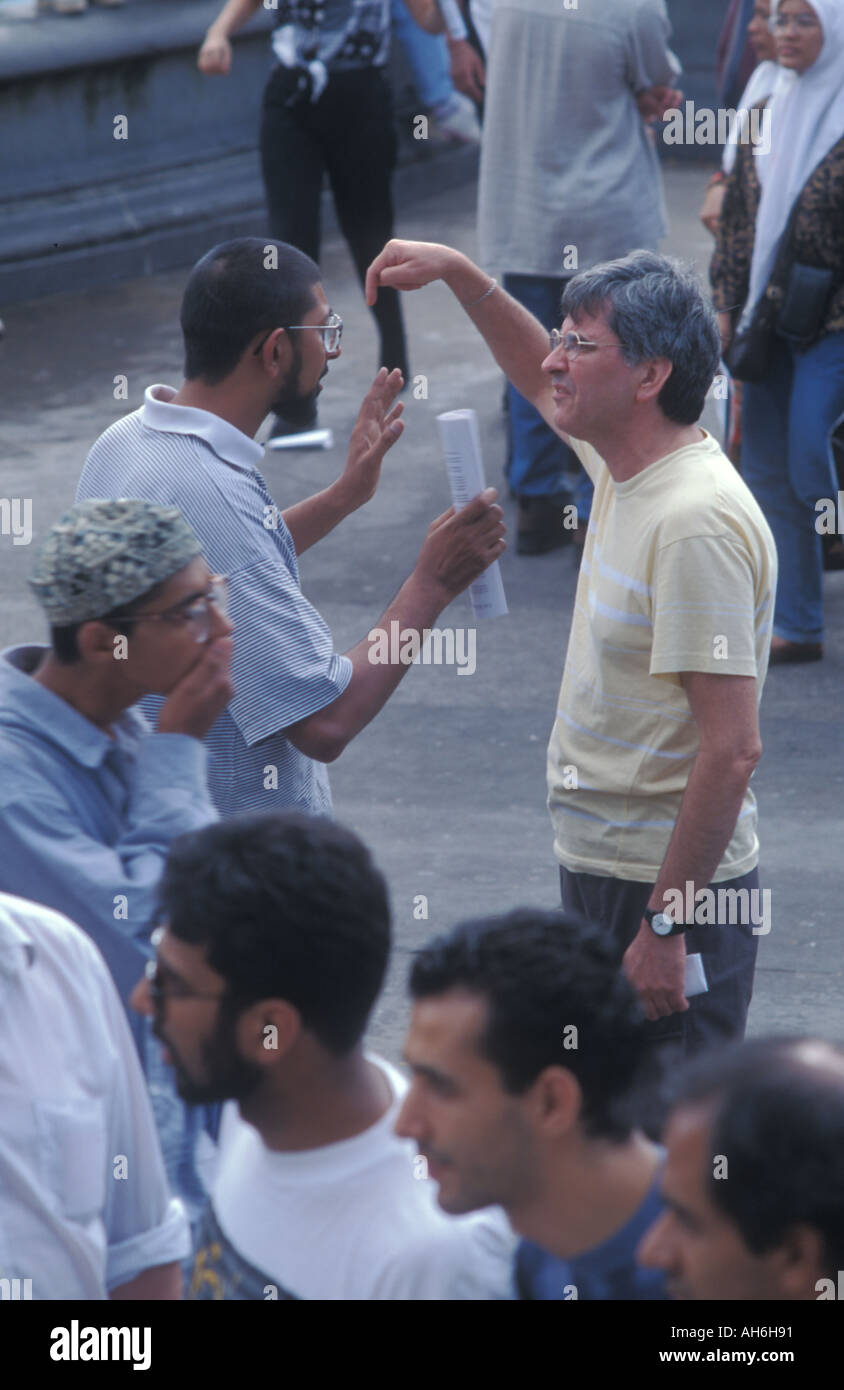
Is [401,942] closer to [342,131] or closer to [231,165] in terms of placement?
[342,131]

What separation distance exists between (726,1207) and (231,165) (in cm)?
1033

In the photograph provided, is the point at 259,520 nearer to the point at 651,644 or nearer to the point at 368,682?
the point at 368,682

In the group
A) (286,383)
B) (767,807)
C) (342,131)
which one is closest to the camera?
(286,383)

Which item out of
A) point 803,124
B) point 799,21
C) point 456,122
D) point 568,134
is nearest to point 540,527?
point 568,134

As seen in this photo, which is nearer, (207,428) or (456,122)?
(207,428)

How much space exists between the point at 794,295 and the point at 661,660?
9.80ft

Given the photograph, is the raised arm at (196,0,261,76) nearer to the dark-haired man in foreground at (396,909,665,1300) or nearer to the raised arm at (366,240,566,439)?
the raised arm at (366,240,566,439)

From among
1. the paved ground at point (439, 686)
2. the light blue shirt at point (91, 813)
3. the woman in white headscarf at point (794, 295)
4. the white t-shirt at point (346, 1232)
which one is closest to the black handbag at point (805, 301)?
the woman in white headscarf at point (794, 295)

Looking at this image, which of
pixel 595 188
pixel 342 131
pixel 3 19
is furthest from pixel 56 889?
pixel 3 19

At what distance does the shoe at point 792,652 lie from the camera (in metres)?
5.98

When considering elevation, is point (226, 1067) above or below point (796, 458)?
above

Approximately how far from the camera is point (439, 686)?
240 inches

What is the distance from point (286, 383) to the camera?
10.8 ft

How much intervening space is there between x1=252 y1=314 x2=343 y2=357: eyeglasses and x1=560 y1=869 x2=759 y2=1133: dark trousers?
41.3 inches
